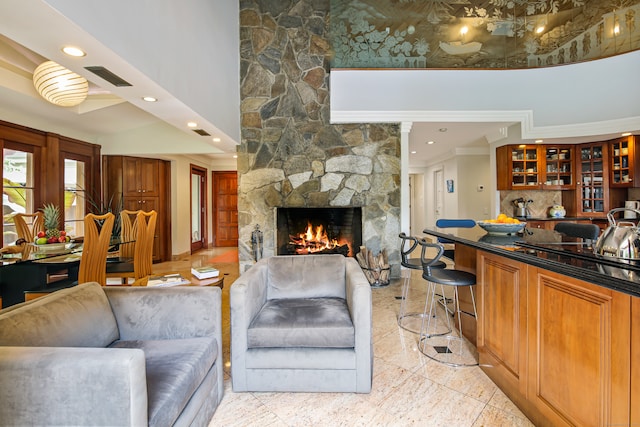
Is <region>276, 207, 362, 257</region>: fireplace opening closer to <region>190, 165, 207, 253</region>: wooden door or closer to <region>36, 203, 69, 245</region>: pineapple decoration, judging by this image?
<region>36, 203, 69, 245</region>: pineapple decoration

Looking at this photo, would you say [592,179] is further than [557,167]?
No

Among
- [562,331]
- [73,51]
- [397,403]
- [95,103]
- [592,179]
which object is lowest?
[397,403]

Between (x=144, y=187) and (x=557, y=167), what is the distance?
7552 mm

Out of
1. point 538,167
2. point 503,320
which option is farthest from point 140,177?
point 538,167

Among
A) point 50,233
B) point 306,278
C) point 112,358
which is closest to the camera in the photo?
point 112,358

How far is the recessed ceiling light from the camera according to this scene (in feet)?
6.06

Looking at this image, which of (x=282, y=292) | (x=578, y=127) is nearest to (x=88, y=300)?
(x=282, y=292)

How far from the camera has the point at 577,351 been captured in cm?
133

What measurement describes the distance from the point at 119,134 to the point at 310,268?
16.1 feet

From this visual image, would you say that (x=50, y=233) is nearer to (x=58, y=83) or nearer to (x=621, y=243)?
(x=58, y=83)

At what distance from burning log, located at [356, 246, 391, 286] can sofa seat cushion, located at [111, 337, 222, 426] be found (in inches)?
118

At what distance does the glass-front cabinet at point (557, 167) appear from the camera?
5480 millimetres

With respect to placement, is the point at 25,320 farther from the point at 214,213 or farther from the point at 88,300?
the point at 214,213

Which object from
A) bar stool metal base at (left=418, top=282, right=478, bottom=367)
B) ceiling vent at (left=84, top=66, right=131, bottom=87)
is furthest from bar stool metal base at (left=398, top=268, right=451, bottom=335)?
ceiling vent at (left=84, top=66, right=131, bottom=87)
